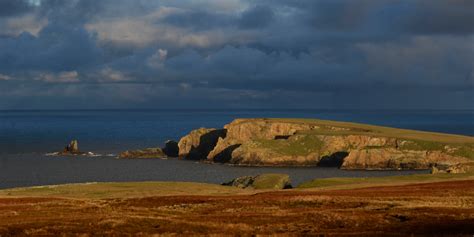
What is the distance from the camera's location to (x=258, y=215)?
50219 millimetres

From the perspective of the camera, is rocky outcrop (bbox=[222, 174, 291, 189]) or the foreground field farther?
rocky outcrop (bbox=[222, 174, 291, 189])

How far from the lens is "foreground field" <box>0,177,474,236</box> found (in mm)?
41312

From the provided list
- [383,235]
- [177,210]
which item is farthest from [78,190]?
[383,235]

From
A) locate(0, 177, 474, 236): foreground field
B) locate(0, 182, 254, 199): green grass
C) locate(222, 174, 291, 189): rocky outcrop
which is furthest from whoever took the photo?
locate(222, 174, 291, 189): rocky outcrop

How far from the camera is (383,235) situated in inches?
1454

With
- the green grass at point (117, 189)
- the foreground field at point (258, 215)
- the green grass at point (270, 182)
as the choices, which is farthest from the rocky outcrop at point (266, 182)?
the foreground field at point (258, 215)

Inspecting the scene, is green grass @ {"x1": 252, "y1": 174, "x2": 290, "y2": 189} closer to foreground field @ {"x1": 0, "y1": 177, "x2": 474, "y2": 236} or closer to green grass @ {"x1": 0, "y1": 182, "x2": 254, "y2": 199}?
green grass @ {"x1": 0, "y1": 182, "x2": 254, "y2": 199}

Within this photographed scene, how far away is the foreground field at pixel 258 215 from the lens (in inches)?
1626

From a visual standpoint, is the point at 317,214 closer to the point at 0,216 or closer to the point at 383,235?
the point at 383,235

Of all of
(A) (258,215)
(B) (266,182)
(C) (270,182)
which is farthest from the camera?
(B) (266,182)

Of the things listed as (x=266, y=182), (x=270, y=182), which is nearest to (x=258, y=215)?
(x=270, y=182)

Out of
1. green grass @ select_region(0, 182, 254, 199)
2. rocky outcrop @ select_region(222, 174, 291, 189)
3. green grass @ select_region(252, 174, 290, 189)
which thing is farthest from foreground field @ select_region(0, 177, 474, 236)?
rocky outcrop @ select_region(222, 174, 291, 189)

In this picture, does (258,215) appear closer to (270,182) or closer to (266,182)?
(270,182)

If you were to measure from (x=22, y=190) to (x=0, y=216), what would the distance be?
46.2 metres
